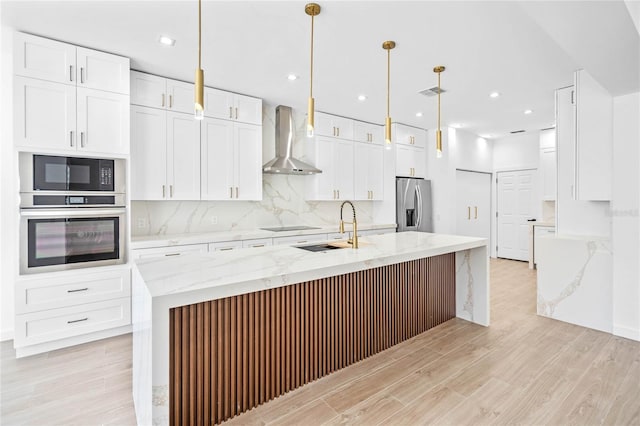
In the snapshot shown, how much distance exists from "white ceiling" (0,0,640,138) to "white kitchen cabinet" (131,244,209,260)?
180 cm

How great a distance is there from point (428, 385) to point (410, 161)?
4255 millimetres

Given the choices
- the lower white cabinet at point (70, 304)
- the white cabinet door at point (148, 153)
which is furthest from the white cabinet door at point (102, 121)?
the lower white cabinet at point (70, 304)

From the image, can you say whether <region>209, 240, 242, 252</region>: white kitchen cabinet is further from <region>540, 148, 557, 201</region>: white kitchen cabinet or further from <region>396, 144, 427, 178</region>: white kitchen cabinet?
<region>540, 148, 557, 201</region>: white kitchen cabinet

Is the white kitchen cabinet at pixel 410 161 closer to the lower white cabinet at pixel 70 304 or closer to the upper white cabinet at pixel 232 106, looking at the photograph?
the upper white cabinet at pixel 232 106

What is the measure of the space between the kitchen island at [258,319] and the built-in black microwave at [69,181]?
1407 mm

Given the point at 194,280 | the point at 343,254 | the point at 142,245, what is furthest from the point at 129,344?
the point at 343,254

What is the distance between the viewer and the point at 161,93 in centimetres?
334

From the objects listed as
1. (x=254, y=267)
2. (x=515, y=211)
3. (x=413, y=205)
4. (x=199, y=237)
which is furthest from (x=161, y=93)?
(x=515, y=211)

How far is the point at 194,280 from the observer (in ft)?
5.08

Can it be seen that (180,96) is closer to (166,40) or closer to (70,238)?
(166,40)

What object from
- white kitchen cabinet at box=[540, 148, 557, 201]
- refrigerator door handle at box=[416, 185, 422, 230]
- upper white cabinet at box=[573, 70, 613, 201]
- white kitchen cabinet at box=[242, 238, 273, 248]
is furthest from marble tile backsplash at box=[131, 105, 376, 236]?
white kitchen cabinet at box=[540, 148, 557, 201]

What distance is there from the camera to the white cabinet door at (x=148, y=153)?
3.20m

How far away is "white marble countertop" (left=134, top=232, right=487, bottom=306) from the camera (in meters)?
1.50

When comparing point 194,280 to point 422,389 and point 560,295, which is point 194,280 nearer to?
point 422,389
